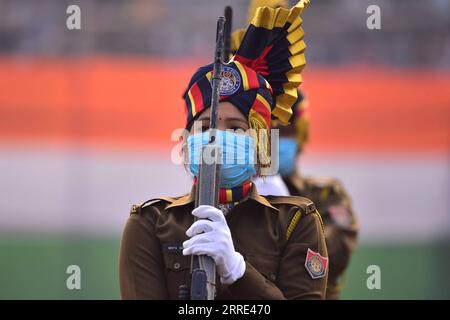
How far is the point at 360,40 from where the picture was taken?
12242 mm

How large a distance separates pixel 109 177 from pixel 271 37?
298 inches

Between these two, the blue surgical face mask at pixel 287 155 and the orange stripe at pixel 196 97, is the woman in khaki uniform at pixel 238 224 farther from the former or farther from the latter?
the blue surgical face mask at pixel 287 155

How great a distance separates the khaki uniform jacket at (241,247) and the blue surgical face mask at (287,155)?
1.57 metres

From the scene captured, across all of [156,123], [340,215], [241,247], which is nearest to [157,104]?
[156,123]

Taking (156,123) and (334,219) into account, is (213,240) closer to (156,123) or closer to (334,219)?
(334,219)

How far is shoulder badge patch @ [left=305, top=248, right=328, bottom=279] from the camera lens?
2555mm

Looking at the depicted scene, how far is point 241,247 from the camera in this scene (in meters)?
2.56

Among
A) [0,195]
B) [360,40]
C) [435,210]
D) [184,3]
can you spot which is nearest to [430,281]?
[435,210]

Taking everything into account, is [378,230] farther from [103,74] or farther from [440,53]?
[103,74]

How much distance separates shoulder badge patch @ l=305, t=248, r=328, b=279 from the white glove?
0.25 m

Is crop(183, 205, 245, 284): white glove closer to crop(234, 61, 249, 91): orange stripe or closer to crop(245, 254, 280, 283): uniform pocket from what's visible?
crop(245, 254, 280, 283): uniform pocket

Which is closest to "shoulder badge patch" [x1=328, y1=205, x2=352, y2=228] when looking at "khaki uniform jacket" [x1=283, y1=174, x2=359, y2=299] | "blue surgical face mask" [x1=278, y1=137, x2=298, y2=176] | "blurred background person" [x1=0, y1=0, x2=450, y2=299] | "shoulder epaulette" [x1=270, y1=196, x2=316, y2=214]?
"khaki uniform jacket" [x1=283, y1=174, x2=359, y2=299]

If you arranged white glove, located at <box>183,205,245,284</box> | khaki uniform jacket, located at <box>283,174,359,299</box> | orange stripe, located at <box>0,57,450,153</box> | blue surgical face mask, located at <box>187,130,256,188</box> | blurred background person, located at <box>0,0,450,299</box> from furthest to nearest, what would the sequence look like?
1. orange stripe, located at <box>0,57,450,153</box>
2. blurred background person, located at <box>0,0,450,299</box>
3. khaki uniform jacket, located at <box>283,174,359,299</box>
4. blue surgical face mask, located at <box>187,130,256,188</box>
5. white glove, located at <box>183,205,245,284</box>

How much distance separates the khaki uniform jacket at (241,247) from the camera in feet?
8.31
